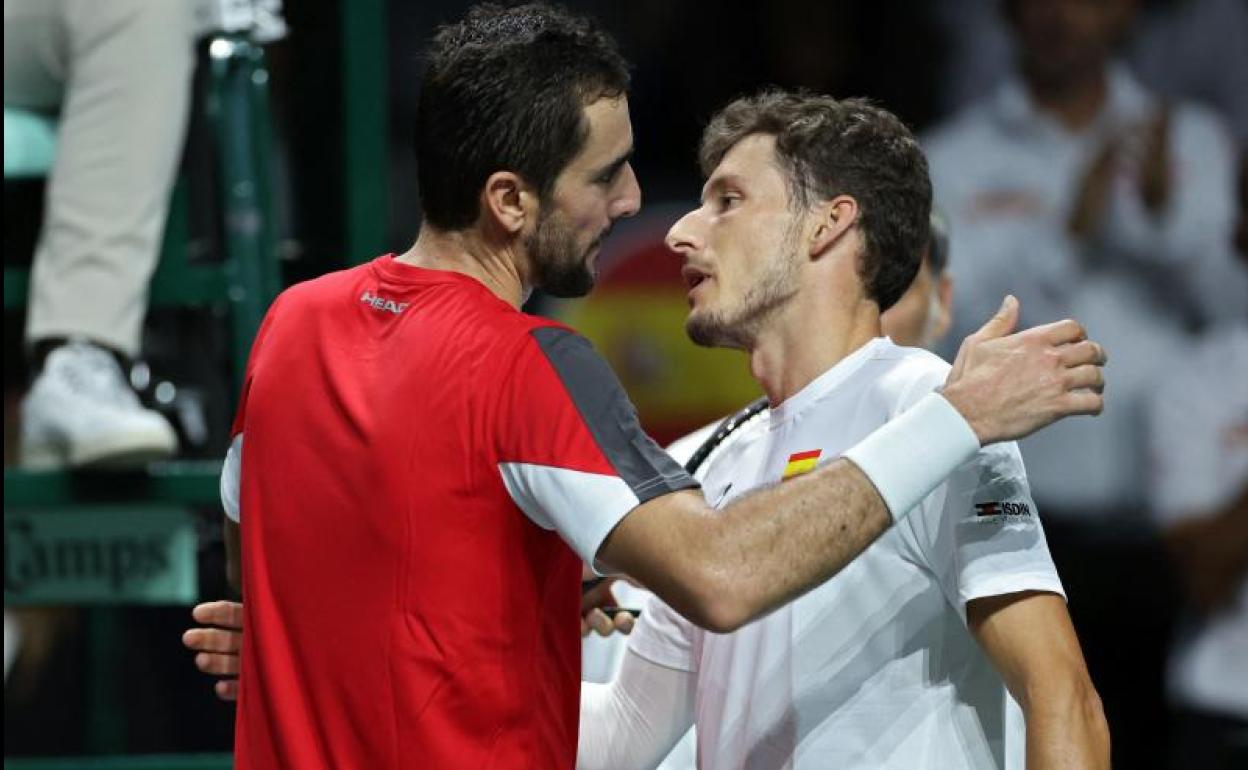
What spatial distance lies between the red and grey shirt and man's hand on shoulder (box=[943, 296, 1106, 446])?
0.32 m

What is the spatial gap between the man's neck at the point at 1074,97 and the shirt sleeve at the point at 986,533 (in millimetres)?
3498

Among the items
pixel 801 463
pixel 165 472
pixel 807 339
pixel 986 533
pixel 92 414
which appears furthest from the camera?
pixel 165 472

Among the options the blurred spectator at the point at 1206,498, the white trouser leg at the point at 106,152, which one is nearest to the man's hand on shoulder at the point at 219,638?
the white trouser leg at the point at 106,152

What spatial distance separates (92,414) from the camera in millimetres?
3434

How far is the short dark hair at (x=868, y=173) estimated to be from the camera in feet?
8.43

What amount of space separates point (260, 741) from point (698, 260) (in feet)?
2.71

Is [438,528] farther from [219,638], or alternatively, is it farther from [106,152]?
[106,152]

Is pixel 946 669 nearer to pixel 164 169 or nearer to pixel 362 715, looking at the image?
pixel 362 715

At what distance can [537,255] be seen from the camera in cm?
228

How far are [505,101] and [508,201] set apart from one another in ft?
0.37

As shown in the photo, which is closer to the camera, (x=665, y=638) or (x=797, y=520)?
(x=797, y=520)

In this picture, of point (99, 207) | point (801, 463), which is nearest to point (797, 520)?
point (801, 463)

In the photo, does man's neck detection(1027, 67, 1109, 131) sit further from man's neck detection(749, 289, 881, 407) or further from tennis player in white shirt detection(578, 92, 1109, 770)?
man's neck detection(749, 289, 881, 407)

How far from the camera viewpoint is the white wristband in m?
2.06
